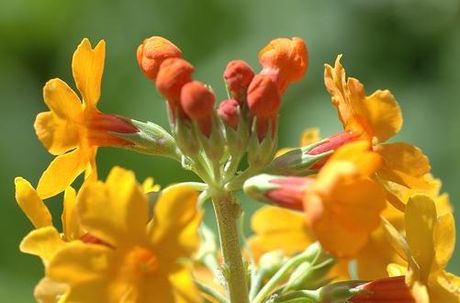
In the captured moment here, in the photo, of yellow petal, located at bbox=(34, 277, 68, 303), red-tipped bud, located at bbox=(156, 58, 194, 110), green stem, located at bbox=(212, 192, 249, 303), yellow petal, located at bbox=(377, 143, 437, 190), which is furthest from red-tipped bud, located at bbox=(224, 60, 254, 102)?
yellow petal, located at bbox=(34, 277, 68, 303)

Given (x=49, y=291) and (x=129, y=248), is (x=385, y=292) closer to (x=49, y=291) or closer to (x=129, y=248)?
(x=129, y=248)

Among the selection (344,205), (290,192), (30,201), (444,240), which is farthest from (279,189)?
(30,201)

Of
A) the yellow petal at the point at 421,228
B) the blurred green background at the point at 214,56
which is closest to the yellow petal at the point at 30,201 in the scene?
the yellow petal at the point at 421,228

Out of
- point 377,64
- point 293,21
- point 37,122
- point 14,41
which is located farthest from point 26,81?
point 37,122

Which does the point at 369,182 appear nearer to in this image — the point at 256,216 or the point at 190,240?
the point at 190,240

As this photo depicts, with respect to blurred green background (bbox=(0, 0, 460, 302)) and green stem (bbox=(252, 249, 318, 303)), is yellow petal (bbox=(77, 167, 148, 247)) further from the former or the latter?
blurred green background (bbox=(0, 0, 460, 302))
